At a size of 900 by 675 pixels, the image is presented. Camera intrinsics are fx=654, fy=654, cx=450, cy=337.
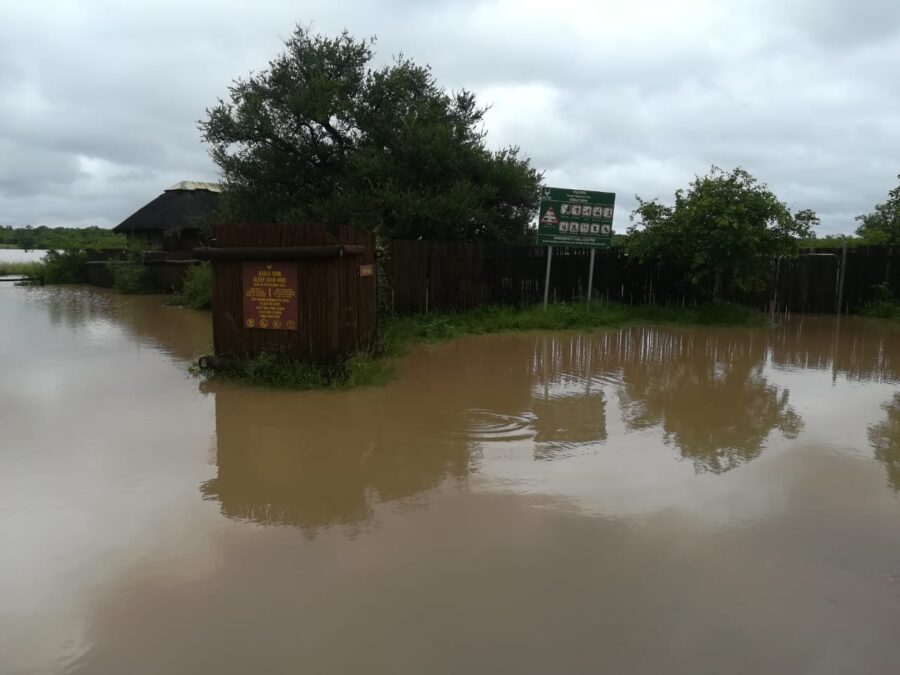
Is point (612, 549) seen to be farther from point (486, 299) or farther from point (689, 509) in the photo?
point (486, 299)

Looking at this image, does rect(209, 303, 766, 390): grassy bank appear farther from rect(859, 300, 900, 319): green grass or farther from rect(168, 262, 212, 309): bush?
rect(168, 262, 212, 309): bush

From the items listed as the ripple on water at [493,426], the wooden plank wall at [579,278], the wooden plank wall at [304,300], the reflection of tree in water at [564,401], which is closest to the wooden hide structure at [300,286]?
the wooden plank wall at [304,300]

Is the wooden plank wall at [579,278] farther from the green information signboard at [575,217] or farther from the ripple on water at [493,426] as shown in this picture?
the ripple on water at [493,426]

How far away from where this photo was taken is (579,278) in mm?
16266

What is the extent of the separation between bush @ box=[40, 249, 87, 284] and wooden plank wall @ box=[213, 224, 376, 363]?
2861cm

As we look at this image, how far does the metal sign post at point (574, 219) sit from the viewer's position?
571 inches

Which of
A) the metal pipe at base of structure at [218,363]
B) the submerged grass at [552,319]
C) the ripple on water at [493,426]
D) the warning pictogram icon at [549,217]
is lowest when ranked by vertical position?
the ripple on water at [493,426]

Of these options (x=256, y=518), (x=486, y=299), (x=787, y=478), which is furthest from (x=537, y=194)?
(x=256, y=518)

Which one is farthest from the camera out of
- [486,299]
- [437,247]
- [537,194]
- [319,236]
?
[537,194]

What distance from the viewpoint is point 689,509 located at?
4.38 metres

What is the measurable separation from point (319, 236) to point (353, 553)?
476cm

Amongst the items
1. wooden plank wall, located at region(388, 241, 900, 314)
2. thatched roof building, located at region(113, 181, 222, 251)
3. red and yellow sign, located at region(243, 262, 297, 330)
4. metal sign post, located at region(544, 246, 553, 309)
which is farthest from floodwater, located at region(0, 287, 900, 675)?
thatched roof building, located at region(113, 181, 222, 251)

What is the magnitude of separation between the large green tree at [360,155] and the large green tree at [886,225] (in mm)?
9101

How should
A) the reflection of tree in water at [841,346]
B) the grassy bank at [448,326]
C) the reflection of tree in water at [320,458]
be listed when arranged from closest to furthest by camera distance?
the reflection of tree in water at [320,458]
the grassy bank at [448,326]
the reflection of tree in water at [841,346]
